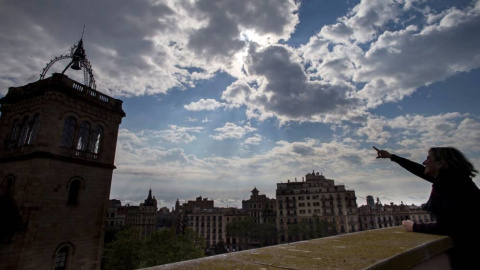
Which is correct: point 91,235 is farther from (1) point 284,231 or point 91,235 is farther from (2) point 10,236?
(1) point 284,231

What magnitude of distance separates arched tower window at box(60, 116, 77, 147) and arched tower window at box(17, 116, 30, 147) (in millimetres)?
2521

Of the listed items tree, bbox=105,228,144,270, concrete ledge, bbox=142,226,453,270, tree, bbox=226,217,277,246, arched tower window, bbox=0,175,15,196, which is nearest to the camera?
concrete ledge, bbox=142,226,453,270

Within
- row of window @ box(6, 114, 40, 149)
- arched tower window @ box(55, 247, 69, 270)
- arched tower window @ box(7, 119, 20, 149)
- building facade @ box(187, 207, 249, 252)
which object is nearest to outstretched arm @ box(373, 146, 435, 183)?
arched tower window @ box(55, 247, 69, 270)

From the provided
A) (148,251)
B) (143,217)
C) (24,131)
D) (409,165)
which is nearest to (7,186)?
(24,131)

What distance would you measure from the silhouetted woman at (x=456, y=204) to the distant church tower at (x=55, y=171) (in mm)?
18448

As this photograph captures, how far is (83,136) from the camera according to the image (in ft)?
59.4

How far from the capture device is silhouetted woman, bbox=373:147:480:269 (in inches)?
A: 107

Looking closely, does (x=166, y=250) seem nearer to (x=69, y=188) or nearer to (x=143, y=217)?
(x=69, y=188)

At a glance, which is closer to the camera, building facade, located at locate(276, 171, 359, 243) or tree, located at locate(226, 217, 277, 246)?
building facade, located at locate(276, 171, 359, 243)

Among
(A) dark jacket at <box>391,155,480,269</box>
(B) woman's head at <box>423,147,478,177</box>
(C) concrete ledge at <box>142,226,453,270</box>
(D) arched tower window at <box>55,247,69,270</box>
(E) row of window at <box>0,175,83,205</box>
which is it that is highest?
(E) row of window at <box>0,175,83,205</box>

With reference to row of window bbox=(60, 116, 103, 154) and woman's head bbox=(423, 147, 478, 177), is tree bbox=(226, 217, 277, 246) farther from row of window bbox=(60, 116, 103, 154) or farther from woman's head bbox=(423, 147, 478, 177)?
woman's head bbox=(423, 147, 478, 177)

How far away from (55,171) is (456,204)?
19062 mm

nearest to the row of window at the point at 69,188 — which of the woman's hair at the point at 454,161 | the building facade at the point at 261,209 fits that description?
the woman's hair at the point at 454,161

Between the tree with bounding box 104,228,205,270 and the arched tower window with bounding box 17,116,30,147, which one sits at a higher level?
the arched tower window with bounding box 17,116,30,147
